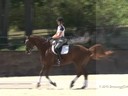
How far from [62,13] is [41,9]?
1936 millimetres

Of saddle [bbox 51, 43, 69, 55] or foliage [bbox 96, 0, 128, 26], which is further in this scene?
foliage [bbox 96, 0, 128, 26]

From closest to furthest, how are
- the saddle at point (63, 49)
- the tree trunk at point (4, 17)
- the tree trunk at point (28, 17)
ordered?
the saddle at point (63, 49)
the tree trunk at point (4, 17)
the tree trunk at point (28, 17)

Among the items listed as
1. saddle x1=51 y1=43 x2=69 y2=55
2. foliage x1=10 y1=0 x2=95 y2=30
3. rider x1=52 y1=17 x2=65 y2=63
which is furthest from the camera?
foliage x1=10 y1=0 x2=95 y2=30

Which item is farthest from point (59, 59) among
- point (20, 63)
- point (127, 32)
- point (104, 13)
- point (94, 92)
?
point (104, 13)

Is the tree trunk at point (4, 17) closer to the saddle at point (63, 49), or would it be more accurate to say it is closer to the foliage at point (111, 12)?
→ the foliage at point (111, 12)

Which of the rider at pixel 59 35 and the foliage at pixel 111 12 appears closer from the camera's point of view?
the rider at pixel 59 35

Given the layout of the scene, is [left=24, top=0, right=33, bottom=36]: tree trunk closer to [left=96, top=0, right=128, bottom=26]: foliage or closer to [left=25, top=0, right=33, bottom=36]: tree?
[left=25, top=0, right=33, bottom=36]: tree

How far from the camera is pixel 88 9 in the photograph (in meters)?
29.5

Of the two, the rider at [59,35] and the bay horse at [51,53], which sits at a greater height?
the rider at [59,35]

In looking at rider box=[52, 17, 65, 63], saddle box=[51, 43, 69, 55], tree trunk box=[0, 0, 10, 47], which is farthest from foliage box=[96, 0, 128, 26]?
rider box=[52, 17, 65, 63]

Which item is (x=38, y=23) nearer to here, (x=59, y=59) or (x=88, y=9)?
(x=88, y=9)

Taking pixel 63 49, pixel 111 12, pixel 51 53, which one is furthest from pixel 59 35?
pixel 111 12

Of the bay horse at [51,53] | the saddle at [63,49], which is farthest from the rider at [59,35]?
the bay horse at [51,53]

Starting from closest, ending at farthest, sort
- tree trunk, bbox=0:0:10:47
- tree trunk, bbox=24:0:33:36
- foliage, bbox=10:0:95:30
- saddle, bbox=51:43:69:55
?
saddle, bbox=51:43:69:55 → tree trunk, bbox=0:0:10:47 → tree trunk, bbox=24:0:33:36 → foliage, bbox=10:0:95:30
